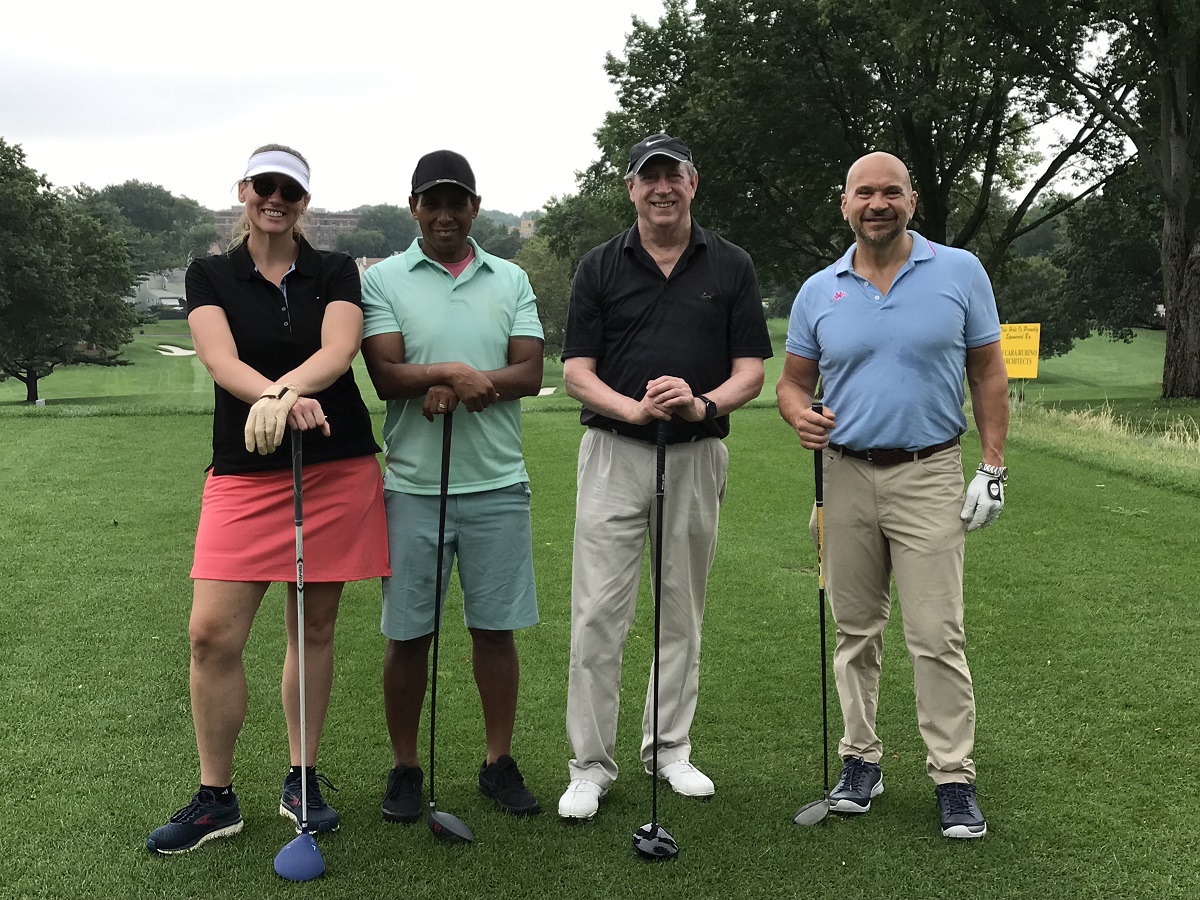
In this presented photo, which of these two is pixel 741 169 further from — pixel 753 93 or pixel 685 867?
pixel 685 867

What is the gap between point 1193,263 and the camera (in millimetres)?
21859

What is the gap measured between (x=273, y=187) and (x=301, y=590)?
1.12m

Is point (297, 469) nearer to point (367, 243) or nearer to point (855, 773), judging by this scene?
point (855, 773)

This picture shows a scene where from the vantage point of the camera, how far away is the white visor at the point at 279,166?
9.86ft

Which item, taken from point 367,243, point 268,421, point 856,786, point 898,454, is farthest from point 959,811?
point 367,243

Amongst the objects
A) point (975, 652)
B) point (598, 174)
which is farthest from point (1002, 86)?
point (975, 652)

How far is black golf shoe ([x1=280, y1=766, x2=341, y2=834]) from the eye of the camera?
310 cm

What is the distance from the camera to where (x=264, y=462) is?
3074 mm

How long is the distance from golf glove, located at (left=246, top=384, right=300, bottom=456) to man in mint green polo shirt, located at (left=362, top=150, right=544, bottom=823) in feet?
1.27

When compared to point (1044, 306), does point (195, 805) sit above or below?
below

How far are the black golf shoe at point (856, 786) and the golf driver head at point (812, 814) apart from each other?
3.1 inches

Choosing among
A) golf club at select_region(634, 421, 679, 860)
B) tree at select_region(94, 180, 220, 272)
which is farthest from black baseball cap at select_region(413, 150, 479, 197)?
tree at select_region(94, 180, 220, 272)

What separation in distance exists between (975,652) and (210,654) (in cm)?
328

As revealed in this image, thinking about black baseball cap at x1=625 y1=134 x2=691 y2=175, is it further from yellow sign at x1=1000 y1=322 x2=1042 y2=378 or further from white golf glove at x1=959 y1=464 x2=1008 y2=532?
yellow sign at x1=1000 y1=322 x2=1042 y2=378
